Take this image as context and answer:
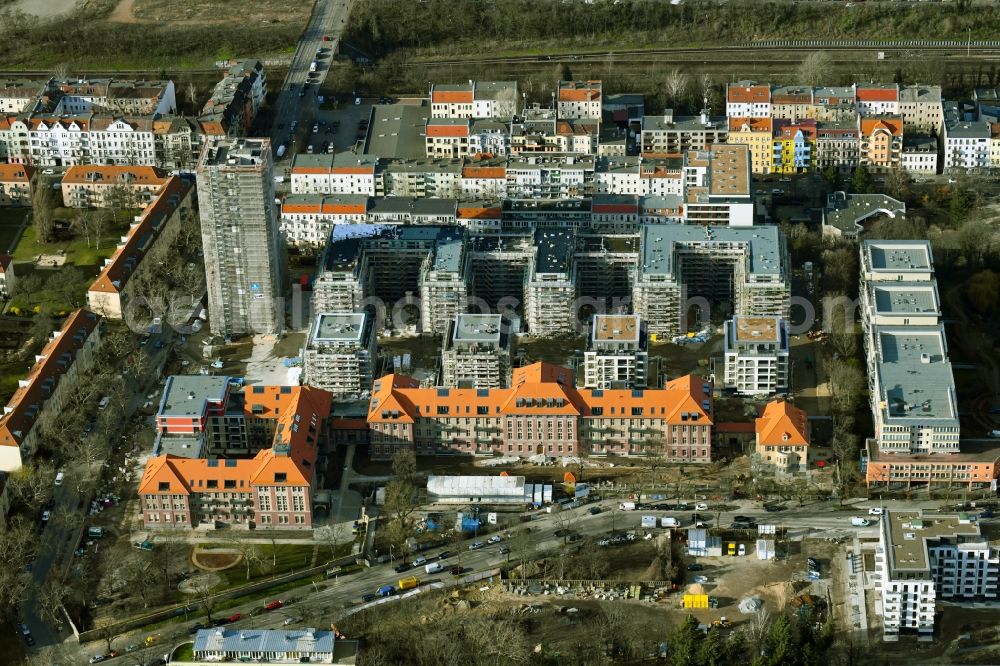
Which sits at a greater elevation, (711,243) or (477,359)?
(711,243)

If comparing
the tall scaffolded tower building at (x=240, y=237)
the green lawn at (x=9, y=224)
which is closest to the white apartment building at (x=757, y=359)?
the tall scaffolded tower building at (x=240, y=237)

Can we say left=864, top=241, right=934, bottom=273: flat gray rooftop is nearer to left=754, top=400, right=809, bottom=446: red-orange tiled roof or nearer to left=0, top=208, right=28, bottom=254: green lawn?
left=754, top=400, right=809, bottom=446: red-orange tiled roof

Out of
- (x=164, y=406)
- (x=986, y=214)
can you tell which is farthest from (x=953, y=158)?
(x=164, y=406)

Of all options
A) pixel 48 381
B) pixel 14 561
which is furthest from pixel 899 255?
pixel 14 561

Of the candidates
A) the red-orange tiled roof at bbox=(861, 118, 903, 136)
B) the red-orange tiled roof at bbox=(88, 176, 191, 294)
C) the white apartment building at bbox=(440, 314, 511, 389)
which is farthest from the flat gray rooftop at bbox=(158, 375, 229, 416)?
the red-orange tiled roof at bbox=(861, 118, 903, 136)

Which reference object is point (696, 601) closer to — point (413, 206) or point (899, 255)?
point (899, 255)

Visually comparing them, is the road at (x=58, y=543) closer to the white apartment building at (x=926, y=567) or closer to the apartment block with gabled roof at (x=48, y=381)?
the apartment block with gabled roof at (x=48, y=381)
